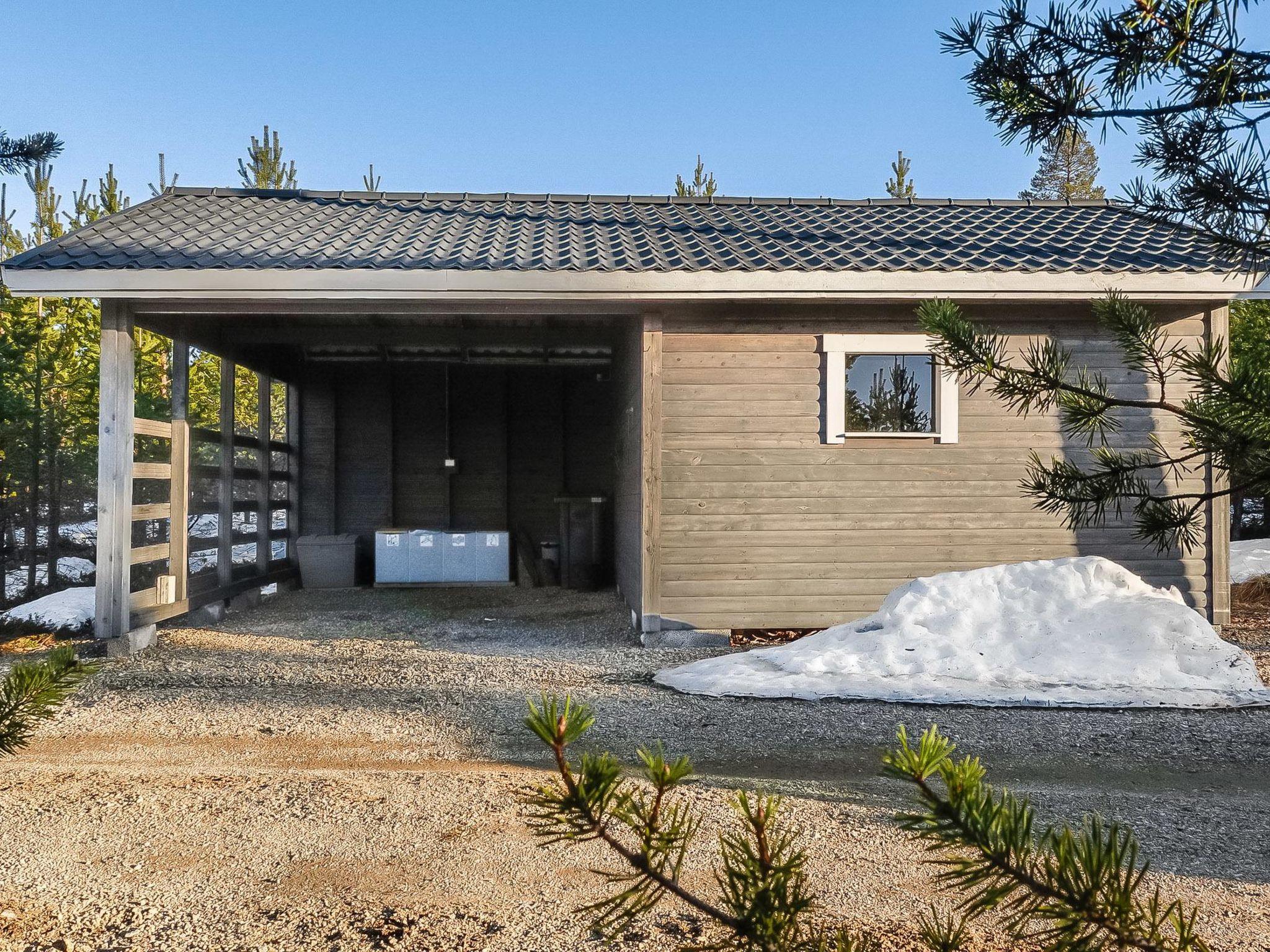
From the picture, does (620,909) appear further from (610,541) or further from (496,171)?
(496,171)

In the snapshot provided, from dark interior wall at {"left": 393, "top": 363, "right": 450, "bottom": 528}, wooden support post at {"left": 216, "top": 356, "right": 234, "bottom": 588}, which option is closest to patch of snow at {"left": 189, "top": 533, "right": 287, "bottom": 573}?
dark interior wall at {"left": 393, "top": 363, "right": 450, "bottom": 528}

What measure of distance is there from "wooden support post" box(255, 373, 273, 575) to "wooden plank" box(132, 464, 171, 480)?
8.72ft

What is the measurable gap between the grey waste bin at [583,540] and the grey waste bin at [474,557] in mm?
775

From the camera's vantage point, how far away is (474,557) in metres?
11.3

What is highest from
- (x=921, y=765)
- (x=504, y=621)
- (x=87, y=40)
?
(x=87, y=40)

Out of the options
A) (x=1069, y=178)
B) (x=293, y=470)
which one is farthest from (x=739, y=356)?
(x=1069, y=178)

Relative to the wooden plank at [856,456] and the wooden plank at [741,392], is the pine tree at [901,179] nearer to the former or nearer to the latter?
the wooden plank at [856,456]

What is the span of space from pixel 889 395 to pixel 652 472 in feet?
6.76

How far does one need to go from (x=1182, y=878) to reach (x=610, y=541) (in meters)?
8.84

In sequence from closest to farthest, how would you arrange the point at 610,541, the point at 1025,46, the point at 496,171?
1. the point at 1025,46
2. the point at 610,541
3. the point at 496,171

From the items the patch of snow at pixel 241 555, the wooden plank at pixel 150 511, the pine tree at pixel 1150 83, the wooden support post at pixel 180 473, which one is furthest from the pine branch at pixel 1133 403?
the patch of snow at pixel 241 555

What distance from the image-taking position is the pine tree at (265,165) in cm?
1723

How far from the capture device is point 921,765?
0.84 m

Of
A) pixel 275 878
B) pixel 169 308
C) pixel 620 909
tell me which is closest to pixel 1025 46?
pixel 620 909
